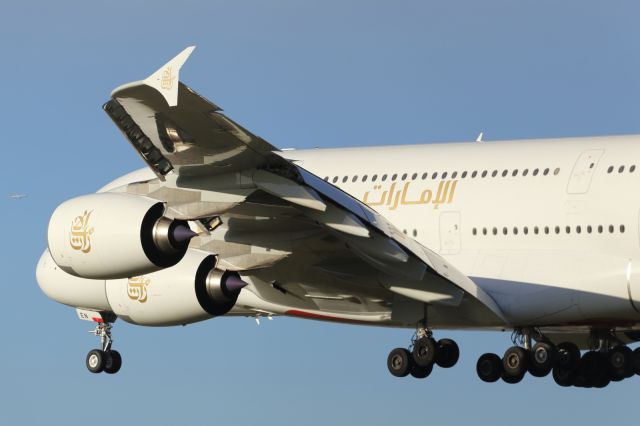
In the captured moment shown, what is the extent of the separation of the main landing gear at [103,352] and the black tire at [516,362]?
29.4 ft

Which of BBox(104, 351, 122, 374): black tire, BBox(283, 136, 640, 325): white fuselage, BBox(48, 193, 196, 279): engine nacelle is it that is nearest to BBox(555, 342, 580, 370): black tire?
BBox(283, 136, 640, 325): white fuselage

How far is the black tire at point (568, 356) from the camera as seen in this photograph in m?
31.3

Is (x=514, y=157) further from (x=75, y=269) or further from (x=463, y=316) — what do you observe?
(x=75, y=269)

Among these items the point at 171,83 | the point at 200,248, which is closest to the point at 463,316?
the point at 200,248

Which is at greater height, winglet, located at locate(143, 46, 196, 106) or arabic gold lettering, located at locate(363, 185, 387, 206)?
arabic gold lettering, located at locate(363, 185, 387, 206)

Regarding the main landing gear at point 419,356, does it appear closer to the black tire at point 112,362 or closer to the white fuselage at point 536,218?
the white fuselage at point 536,218

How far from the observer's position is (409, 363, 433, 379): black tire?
3022 centimetres

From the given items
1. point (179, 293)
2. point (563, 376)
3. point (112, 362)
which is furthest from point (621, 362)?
point (112, 362)

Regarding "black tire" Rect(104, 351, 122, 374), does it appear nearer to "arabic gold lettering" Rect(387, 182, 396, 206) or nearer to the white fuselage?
the white fuselage

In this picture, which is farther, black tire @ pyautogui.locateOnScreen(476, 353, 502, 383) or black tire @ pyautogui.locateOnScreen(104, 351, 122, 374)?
black tire @ pyautogui.locateOnScreen(104, 351, 122, 374)

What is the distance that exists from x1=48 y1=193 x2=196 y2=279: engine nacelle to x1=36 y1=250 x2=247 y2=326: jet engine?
287cm

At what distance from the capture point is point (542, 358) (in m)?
29.8

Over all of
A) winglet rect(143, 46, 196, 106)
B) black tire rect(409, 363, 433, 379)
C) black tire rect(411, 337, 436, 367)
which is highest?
winglet rect(143, 46, 196, 106)

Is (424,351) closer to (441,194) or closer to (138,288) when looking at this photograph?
(441,194)
